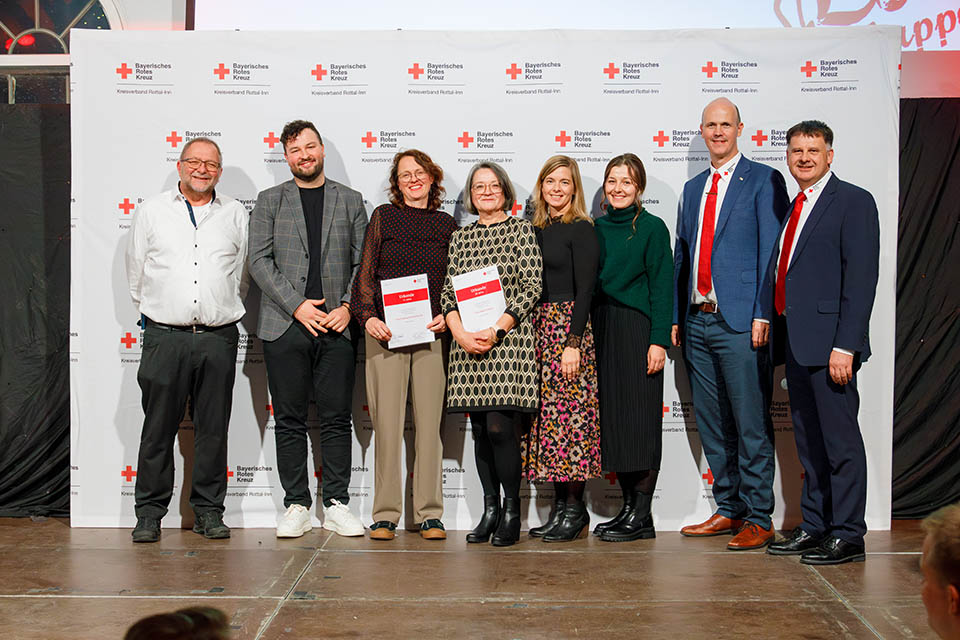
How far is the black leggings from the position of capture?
4043 mm

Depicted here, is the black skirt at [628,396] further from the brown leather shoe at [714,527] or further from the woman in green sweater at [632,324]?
the brown leather shoe at [714,527]

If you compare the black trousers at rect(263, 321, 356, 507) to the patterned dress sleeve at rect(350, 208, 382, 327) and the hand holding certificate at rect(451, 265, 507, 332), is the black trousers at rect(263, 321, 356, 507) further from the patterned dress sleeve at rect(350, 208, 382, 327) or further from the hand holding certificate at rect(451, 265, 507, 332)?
the hand holding certificate at rect(451, 265, 507, 332)

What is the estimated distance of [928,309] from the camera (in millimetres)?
4926

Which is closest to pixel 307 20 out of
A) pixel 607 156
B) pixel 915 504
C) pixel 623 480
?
pixel 607 156

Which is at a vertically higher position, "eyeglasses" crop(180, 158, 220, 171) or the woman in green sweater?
"eyeglasses" crop(180, 158, 220, 171)

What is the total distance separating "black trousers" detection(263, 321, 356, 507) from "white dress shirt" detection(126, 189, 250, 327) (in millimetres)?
319

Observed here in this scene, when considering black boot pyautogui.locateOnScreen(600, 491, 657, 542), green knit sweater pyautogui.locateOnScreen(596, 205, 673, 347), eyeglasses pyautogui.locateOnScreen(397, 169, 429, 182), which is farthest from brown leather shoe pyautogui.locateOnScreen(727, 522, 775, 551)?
eyeglasses pyautogui.locateOnScreen(397, 169, 429, 182)

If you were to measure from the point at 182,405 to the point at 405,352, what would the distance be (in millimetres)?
1075

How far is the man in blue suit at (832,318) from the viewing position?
3725 mm

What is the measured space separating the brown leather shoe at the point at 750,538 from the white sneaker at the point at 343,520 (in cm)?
170

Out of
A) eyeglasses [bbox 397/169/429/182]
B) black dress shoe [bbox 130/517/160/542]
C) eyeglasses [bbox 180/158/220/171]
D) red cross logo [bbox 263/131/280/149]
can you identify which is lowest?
black dress shoe [bbox 130/517/160/542]

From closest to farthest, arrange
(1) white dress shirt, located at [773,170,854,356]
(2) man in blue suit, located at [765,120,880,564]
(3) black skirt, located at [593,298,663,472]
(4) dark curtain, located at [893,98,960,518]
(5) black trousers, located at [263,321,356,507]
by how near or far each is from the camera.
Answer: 1. (2) man in blue suit, located at [765,120,880,564]
2. (1) white dress shirt, located at [773,170,854,356]
3. (3) black skirt, located at [593,298,663,472]
4. (5) black trousers, located at [263,321,356,507]
5. (4) dark curtain, located at [893,98,960,518]

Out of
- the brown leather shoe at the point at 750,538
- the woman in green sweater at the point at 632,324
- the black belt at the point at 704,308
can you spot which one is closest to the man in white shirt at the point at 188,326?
the woman in green sweater at the point at 632,324

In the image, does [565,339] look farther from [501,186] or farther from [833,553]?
[833,553]
